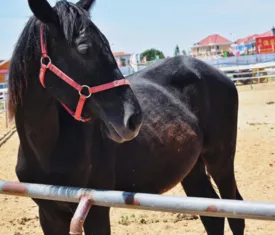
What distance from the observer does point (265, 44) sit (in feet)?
93.0

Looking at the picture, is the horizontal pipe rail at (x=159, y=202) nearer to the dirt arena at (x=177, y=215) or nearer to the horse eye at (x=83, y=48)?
the horse eye at (x=83, y=48)

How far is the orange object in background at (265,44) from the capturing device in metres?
27.9

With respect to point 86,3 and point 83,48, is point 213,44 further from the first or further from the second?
point 83,48

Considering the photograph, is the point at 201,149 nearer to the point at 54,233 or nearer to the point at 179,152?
the point at 179,152

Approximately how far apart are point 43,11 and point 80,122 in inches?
26.1

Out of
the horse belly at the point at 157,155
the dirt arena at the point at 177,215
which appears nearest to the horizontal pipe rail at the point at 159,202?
the horse belly at the point at 157,155

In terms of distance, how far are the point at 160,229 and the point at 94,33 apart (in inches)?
103

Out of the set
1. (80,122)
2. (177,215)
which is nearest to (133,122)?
(80,122)

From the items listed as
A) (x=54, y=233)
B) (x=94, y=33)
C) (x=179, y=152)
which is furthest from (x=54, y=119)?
(x=179, y=152)

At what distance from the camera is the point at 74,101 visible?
2.08 meters

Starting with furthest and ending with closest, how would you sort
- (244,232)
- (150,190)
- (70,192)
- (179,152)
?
(244,232) < (179,152) < (150,190) < (70,192)

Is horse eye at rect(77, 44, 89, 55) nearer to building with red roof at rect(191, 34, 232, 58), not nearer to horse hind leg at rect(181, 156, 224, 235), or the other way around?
horse hind leg at rect(181, 156, 224, 235)

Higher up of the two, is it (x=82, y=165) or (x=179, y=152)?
(x=82, y=165)

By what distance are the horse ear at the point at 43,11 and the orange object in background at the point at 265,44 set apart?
2760cm
